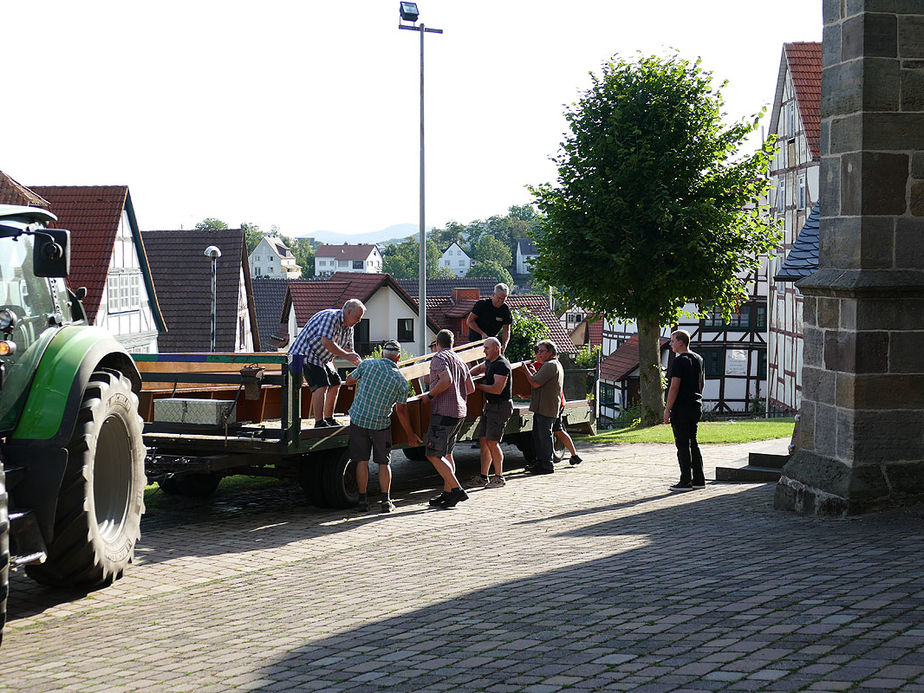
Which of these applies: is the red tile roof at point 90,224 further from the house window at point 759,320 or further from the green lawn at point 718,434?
the house window at point 759,320

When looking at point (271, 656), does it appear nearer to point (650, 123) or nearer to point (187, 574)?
point (187, 574)

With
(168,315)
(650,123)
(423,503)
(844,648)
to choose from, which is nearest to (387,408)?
(423,503)

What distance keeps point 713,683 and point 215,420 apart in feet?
23.4

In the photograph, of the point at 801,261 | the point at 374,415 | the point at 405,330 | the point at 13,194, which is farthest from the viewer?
the point at 405,330

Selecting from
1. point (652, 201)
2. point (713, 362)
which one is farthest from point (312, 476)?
point (713, 362)

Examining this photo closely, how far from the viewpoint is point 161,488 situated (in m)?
13.0

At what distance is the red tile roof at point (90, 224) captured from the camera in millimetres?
35250

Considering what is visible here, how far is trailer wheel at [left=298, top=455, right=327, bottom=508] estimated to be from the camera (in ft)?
38.8

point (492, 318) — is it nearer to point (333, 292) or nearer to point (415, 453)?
point (415, 453)

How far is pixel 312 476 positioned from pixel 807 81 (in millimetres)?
31167

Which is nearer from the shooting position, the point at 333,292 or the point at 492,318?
the point at 492,318

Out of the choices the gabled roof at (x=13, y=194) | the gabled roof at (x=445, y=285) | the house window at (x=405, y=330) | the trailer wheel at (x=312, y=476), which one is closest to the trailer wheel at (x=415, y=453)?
the trailer wheel at (x=312, y=476)

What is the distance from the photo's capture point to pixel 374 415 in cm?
1145

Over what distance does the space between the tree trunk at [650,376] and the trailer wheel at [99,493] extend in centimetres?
1923
